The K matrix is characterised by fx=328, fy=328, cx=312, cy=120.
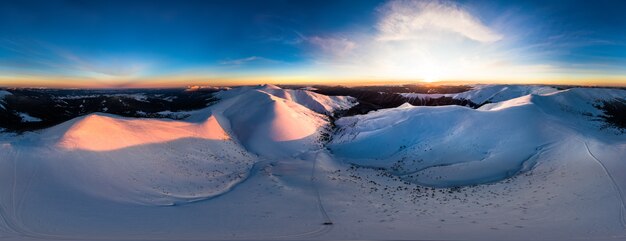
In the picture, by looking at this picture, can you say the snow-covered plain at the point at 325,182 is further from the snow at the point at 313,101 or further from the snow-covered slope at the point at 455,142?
the snow at the point at 313,101

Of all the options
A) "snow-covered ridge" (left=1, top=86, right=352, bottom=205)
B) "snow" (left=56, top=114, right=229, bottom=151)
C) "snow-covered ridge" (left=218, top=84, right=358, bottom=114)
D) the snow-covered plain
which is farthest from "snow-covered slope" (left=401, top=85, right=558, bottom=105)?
"snow" (left=56, top=114, right=229, bottom=151)

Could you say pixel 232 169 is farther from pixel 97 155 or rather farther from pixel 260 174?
pixel 97 155

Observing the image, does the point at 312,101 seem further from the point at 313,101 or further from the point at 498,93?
the point at 498,93

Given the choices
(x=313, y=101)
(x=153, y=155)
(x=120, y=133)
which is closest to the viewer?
(x=153, y=155)

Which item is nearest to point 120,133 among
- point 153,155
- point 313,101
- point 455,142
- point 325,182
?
point 153,155

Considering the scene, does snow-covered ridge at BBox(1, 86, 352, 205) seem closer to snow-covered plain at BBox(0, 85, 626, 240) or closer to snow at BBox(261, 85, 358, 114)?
snow-covered plain at BBox(0, 85, 626, 240)

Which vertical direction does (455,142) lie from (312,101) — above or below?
below
